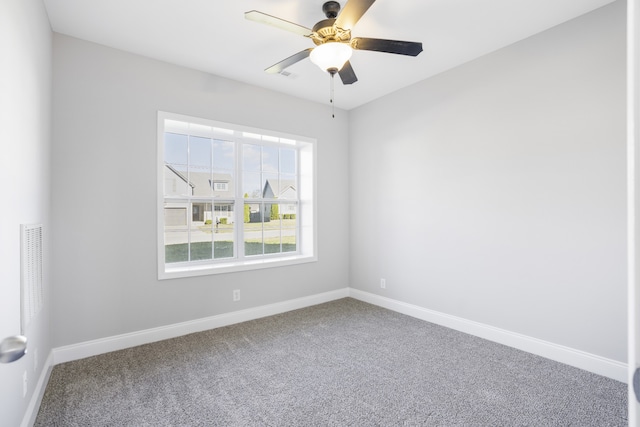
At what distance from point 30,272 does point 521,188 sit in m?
3.82

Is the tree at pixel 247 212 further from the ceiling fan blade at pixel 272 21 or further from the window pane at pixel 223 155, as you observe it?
the ceiling fan blade at pixel 272 21

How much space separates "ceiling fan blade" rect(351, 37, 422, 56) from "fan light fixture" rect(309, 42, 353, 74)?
106 millimetres

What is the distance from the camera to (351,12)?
6.44ft

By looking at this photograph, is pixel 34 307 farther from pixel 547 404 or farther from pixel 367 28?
pixel 547 404

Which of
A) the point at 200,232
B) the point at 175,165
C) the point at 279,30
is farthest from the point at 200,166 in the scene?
the point at 279,30

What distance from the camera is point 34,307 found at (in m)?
2.05

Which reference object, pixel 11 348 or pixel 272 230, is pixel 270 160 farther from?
pixel 11 348

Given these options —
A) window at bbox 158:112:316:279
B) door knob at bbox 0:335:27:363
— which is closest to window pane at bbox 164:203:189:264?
window at bbox 158:112:316:279

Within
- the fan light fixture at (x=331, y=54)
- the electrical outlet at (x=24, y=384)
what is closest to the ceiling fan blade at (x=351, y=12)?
the fan light fixture at (x=331, y=54)

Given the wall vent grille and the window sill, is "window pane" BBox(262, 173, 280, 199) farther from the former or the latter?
the wall vent grille

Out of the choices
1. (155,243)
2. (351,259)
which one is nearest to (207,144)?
(155,243)

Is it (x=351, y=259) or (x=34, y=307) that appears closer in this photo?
(x=34, y=307)

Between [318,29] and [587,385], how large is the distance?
126 inches

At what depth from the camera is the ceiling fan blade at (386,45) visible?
86.5 inches
